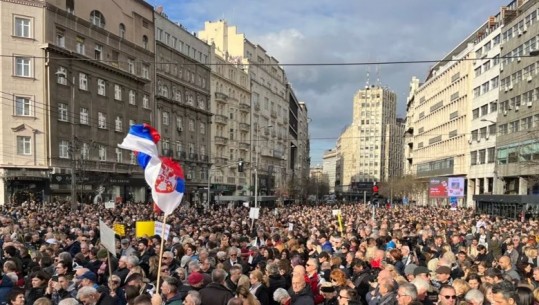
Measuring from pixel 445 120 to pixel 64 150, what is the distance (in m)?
62.1

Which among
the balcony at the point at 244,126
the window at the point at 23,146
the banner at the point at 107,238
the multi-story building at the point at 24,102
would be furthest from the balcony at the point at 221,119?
the banner at the point at 107,238

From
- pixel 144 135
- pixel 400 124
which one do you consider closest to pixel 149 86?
pixel 144 135

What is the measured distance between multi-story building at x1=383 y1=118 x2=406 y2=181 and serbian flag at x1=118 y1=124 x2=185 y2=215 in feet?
538

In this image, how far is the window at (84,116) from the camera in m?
43.3

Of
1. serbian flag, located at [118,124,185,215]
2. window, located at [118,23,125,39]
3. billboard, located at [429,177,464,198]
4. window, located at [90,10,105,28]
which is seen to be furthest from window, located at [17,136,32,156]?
serbian flag, located at [118,124,185,215]

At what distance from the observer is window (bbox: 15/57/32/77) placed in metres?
38.8

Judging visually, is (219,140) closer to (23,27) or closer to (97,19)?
(97,19)

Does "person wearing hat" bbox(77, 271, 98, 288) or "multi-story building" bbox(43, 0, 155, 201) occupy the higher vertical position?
"multi-story building" bbox(43, 0, 155, 201)

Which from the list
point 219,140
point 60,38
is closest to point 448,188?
point 60,38

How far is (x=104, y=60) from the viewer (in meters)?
46.0

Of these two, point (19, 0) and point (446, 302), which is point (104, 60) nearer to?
point (19, 0)

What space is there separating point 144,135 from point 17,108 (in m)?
35.5

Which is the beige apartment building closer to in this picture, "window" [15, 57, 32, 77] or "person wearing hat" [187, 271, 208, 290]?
"window" [15, 57, 32, 77]

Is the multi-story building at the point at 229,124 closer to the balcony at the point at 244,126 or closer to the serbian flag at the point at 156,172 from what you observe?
the balcony at the point at 244,126
